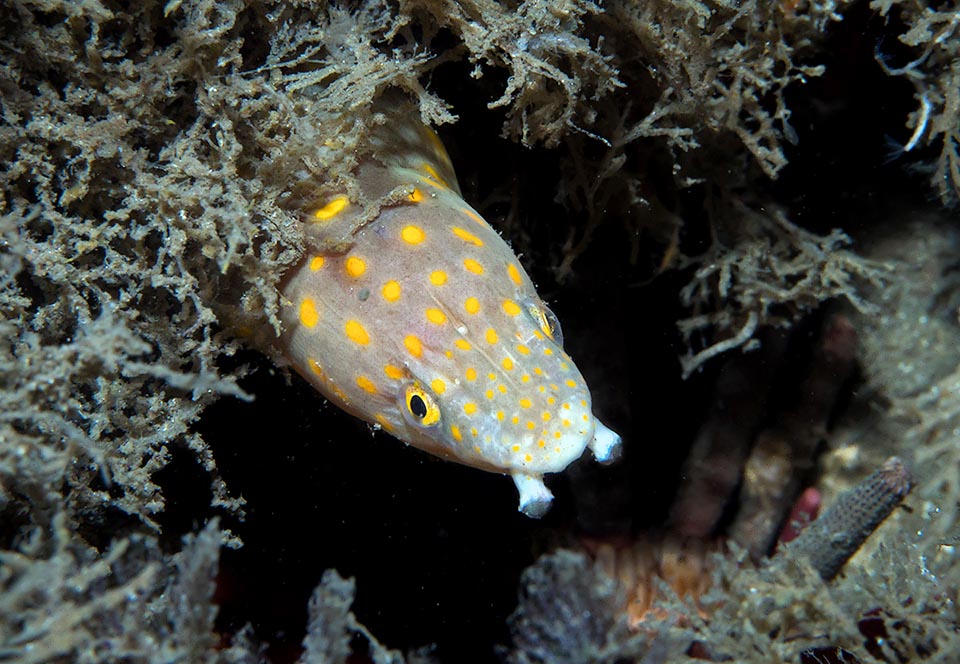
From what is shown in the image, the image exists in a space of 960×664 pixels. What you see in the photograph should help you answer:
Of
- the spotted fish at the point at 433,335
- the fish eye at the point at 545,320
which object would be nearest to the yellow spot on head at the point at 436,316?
the spotted fish at the point at 433,335

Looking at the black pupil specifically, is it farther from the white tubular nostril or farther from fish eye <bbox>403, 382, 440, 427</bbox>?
the white tubular nostril

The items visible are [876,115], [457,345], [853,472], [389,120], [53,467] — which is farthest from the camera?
[853,472]

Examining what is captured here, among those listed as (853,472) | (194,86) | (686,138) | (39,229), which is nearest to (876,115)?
(686,138)

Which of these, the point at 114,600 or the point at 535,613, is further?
the point at 535,613

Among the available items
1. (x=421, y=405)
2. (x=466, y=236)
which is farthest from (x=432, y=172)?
(x=421, y=405)

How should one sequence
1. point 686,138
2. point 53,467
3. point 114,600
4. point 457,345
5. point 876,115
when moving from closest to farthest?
point 114,600 → point 53,467 → point 457,345 → point 686,138 → point 876,115

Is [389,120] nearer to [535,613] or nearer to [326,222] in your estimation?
[326,222]
